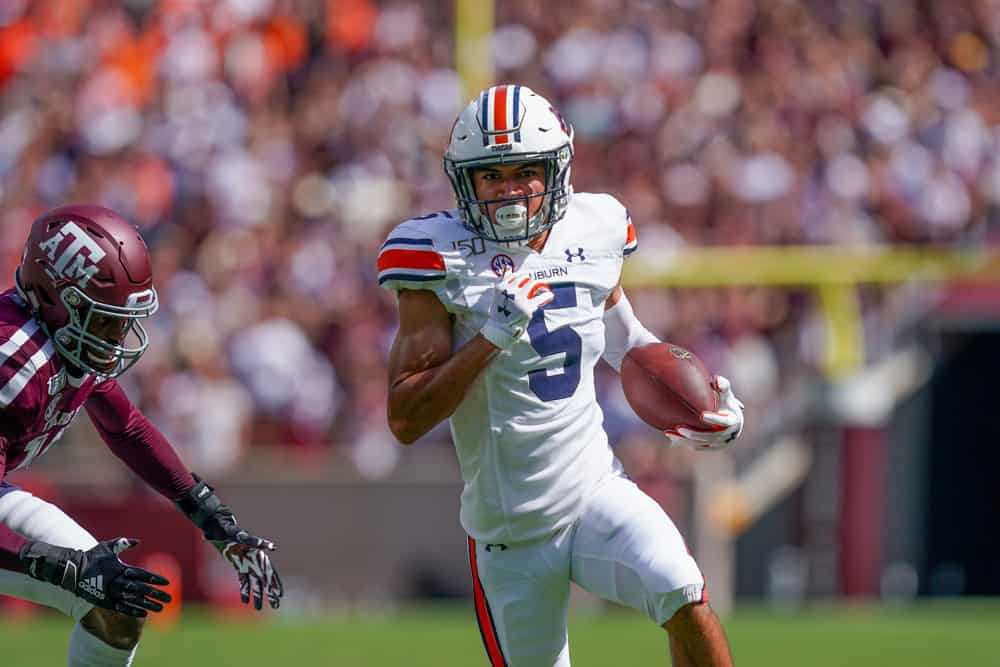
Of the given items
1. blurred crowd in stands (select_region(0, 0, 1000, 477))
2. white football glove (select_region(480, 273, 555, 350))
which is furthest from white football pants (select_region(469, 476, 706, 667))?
blurred crowd in stands (select_region(0, 0, 1000, 477))

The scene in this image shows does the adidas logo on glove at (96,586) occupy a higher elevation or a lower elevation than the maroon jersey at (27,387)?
lower

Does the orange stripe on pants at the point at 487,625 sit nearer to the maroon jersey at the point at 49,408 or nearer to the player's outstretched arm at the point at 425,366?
the player's outstretched arm at the point at 425,366

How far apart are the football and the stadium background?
204 inches

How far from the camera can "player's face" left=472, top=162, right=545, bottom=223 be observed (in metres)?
4.64

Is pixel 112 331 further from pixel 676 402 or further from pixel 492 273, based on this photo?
pixel 676 402

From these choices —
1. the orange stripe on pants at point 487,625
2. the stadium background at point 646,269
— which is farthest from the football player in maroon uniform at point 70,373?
the stadium background at point 646,269

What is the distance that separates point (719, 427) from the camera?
4793mm

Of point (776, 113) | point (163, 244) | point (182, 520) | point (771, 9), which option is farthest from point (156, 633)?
point (771, 9)

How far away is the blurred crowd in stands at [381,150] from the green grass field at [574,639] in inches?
54.6

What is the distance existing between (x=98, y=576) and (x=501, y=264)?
1.36 meters

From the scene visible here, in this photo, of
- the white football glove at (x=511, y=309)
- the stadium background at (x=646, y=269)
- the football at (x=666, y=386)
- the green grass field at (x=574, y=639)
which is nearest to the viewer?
the white football glove at (x=511, y=309)

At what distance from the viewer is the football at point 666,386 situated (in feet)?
15.8

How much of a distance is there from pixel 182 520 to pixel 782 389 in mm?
3983

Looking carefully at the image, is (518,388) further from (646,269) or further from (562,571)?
(646,269)
